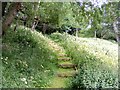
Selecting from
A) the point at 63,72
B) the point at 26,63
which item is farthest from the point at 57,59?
the point at 26,63

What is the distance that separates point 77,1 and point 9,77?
2.96 m

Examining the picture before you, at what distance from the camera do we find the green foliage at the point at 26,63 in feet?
23.0

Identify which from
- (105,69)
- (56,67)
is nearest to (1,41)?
(56,67)

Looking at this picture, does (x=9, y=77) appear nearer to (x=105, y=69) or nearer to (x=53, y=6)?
(x=105, y=69)

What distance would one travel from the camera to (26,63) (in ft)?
27.8

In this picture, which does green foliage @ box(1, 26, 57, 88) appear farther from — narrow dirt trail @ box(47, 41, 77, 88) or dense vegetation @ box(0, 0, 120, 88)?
narrow dirt trail @ box(47, 41, 77, 88)

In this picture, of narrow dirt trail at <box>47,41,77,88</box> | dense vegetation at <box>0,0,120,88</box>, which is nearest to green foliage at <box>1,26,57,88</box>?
dense vegetation at <box>0,0,120,88</box>

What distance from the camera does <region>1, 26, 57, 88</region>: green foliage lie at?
7.01m

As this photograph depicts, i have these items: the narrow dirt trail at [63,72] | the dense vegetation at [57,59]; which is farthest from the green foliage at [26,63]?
the narrow dirt trail at [63,72]

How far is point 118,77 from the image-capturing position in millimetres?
7168

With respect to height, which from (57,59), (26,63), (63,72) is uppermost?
(26,63)

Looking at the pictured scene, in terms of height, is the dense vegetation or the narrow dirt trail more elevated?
the dense vegetation

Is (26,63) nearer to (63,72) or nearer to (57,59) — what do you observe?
(63,72)

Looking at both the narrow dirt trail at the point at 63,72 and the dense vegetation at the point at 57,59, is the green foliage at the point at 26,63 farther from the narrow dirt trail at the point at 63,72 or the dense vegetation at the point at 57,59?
the narrow dirt trail at the point at 63,72
